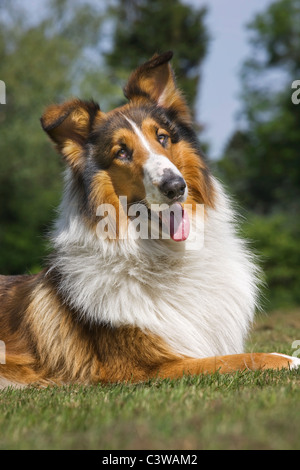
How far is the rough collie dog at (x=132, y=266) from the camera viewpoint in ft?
13.8

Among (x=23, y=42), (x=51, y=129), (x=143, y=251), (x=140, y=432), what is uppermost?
(x=23, y=42)

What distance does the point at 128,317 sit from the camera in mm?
4203

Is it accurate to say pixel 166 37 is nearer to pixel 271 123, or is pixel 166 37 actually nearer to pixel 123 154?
pixel 271 123

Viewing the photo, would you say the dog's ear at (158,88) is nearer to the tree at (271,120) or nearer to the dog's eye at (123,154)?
the dog's eye at (123,154)

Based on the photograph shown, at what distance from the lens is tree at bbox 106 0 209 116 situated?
27.9 m

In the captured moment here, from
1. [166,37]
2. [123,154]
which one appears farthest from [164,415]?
[166,37]

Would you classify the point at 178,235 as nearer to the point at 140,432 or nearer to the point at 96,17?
the point at 140,432

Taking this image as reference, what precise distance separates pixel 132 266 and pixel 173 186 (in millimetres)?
761

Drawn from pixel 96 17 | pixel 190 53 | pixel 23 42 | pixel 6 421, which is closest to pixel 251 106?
pixel 190 53

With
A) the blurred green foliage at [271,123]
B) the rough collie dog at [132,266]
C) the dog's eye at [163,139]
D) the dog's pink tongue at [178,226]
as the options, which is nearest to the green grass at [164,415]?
the rough collie dog at [132,266]

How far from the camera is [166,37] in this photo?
28.4 m

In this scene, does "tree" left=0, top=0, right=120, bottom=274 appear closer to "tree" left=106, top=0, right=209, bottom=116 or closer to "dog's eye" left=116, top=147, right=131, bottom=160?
"tree" left=106, top=0, right=209, bottom=116

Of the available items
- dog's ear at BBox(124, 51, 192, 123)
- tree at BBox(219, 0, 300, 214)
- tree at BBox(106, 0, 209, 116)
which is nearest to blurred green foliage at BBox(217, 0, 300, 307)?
tree at BBox(219, 0, 300, 214)

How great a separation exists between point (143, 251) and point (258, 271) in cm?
109
